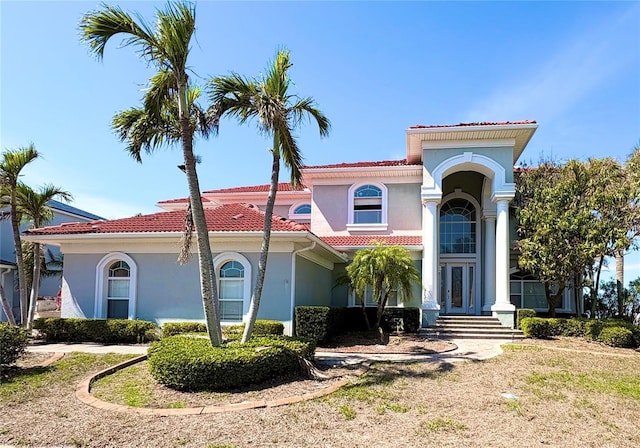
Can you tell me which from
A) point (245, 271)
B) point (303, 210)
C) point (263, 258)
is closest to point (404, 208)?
point (303, 210)

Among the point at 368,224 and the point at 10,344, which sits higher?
the point at 368,224

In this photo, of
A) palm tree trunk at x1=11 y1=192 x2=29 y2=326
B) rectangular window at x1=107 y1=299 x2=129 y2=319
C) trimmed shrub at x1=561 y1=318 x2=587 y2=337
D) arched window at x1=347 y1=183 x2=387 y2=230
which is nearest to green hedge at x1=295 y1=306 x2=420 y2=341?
arched window at x1=347 y1=183 x2=387 y2=230

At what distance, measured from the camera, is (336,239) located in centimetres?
2028

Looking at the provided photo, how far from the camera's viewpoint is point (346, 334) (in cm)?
1608

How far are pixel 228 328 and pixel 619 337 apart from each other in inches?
486

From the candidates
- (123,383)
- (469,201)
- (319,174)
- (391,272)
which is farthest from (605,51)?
(123,383)

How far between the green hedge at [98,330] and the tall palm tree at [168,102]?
5746 mm

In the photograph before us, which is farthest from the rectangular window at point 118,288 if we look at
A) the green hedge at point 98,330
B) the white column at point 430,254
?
the white column at point 430,254

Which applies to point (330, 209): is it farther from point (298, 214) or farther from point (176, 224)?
point (176, 224)

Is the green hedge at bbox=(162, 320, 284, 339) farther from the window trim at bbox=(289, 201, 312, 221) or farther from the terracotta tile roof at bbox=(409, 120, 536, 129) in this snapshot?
the window trim at bbox=(289, 201, 312, 221)

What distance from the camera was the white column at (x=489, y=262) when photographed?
65.2 ft

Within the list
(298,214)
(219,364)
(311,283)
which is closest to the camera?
(219,364)

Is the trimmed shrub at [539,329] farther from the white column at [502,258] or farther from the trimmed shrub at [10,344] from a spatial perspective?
the trimmed shrub at [10,344]

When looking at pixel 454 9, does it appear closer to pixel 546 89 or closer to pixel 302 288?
pixel 546 89
